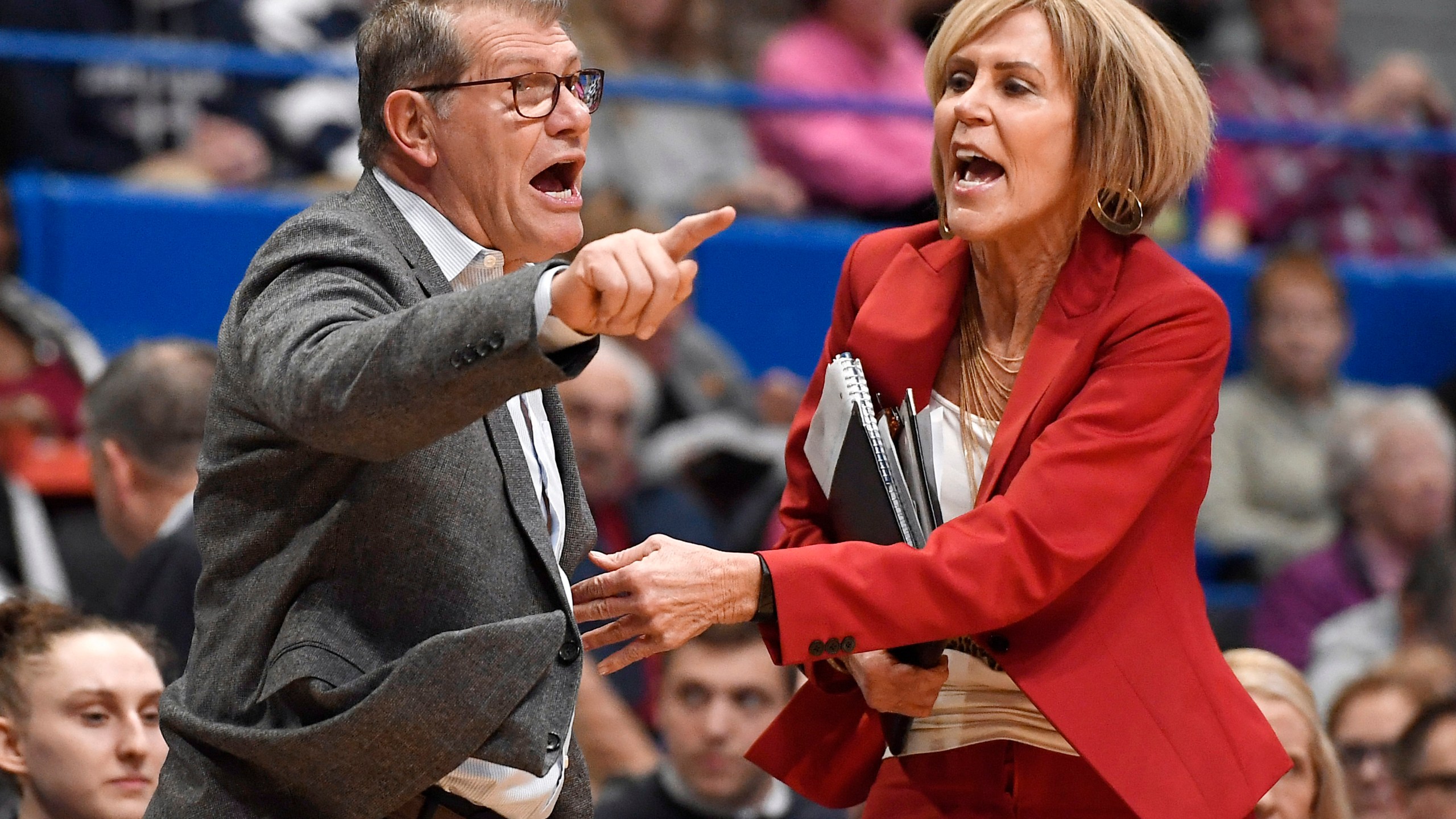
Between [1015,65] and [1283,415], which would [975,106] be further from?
[1283,415]

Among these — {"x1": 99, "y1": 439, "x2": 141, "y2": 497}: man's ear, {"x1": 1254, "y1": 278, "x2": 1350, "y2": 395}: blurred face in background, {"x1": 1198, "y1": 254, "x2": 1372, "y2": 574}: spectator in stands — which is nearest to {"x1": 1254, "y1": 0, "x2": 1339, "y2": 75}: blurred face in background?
{"x1": 1198, "y1": 254, "x2": 1372, "y2": 574}: spectator in stands

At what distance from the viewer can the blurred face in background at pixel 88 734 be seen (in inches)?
120

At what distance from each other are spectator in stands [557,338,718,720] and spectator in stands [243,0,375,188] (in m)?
1.26

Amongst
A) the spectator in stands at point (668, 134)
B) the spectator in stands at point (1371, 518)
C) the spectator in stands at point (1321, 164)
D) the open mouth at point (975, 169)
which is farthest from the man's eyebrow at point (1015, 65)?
the spectator in stands at point (1321, 164)

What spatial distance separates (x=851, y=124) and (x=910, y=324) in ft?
13.7

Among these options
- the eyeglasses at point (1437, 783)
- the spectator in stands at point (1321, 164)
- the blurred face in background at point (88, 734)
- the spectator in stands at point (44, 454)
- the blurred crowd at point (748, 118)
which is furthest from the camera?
the spectator in stands at point (1321, 164)

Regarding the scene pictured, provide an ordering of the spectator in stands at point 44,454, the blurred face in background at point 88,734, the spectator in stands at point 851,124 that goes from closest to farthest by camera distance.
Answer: the blurred face in background at point 88,734 → the spectator in stands at point 44,454 → the spectator in stands at point 851,124

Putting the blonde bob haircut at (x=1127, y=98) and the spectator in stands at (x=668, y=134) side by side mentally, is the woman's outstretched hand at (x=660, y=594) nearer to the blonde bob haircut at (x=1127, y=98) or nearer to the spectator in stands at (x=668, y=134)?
the blonde bob haircut at (x=1127, y=98)

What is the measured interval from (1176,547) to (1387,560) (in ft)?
11.9

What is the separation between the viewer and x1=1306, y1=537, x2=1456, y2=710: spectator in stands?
5.41 metres

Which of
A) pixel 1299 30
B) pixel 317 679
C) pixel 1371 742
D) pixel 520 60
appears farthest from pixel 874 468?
pixel 1299 30

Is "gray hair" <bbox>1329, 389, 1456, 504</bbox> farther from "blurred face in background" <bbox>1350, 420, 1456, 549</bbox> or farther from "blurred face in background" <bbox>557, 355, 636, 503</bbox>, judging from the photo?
"blurred face in background" <bbox>557, 355, 636, 503</bbox>

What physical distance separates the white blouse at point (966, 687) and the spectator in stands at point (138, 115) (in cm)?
398

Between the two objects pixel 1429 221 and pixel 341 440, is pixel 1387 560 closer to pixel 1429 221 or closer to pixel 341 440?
pixel 1429 221
